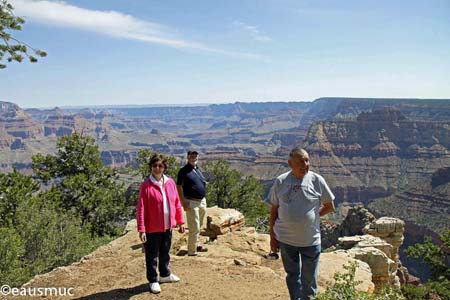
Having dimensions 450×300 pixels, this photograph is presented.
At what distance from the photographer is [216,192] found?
3472cm

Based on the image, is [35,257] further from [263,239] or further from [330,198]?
[330,198]

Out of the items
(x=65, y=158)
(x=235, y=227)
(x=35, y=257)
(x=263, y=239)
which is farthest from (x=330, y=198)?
(x=65, y=158)

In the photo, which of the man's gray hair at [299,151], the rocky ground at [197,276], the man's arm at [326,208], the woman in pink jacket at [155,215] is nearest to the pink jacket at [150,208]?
the woman in pink jacket at [155,215]

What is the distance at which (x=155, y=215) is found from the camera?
294 inches

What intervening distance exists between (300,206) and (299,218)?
192mm

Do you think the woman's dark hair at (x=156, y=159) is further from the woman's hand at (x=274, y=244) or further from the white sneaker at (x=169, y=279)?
the woman's hand at (x=274, y=244)

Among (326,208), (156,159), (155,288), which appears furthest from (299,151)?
(155,288)

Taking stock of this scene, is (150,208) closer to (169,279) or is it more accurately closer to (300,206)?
(169,279)

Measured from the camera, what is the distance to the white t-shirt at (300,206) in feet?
19.8

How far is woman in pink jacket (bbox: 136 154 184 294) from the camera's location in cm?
745

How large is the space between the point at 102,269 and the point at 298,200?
6.14 metres

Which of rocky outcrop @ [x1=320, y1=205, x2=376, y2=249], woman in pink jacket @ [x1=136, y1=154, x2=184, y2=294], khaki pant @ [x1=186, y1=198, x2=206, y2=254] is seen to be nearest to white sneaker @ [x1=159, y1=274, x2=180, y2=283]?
woman in pink jacket @ [x1=136, y1=154, x2=184, y2=294]

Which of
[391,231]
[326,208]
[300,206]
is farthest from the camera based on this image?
[391,231]

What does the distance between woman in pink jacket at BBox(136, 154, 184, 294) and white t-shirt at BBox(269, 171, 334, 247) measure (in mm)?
2417
